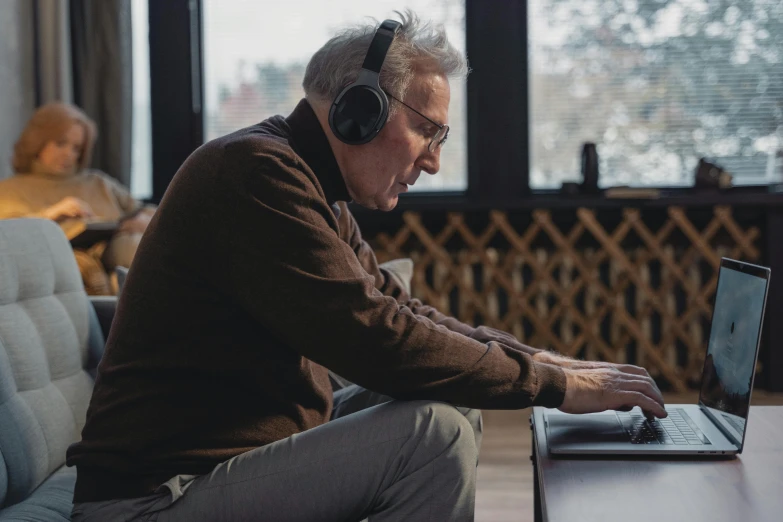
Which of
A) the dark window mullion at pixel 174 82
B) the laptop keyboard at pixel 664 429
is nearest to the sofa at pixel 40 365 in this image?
the laptop keyboard at pixel 664 429

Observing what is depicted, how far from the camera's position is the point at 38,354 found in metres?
1.42

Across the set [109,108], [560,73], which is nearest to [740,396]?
[560,73]

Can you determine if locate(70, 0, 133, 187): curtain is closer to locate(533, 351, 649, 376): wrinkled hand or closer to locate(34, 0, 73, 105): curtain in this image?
locate(34, 0, 73, 105): curtain

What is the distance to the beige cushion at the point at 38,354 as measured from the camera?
1.27m

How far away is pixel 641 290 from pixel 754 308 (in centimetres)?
232

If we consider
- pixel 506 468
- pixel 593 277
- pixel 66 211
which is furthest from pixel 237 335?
pixel 593 277

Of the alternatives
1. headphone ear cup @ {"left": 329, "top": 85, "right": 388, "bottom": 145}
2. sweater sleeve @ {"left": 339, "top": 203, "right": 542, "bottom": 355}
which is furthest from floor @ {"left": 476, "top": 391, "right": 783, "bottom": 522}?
headphone ear cup @ {"left": 329, "top": 85, "right": 388, "bottom": 145}

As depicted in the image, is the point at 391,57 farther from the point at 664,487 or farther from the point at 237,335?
the point at 664,487

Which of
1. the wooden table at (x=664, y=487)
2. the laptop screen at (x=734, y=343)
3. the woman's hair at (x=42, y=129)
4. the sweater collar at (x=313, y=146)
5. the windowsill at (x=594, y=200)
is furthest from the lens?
the windowsill at (x=594, y=200)

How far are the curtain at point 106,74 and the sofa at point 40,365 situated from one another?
2.01 metres

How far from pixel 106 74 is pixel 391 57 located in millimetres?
2664

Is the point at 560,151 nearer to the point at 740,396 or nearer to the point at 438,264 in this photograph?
the point at 438,264

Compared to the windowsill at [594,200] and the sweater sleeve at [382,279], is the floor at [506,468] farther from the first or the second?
the windowsill at [594,200]

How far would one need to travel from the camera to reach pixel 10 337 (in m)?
1.34
